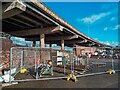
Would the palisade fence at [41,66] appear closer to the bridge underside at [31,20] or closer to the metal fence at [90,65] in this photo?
the metal fence at [90,65]

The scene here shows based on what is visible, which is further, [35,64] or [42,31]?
[42,31]

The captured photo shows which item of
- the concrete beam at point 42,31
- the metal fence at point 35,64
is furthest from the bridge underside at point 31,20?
the metal fence at point 35,64

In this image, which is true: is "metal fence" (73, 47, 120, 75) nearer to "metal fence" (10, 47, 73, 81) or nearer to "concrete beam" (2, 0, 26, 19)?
"metal fence" (10, 47, 73, 81)

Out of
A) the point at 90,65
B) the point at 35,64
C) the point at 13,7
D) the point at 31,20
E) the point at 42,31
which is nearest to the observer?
the point at 13,7

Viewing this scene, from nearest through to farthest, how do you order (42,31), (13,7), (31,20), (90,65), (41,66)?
(13,7) < (41,66) < (31,20) < (42,31) < (90,65)

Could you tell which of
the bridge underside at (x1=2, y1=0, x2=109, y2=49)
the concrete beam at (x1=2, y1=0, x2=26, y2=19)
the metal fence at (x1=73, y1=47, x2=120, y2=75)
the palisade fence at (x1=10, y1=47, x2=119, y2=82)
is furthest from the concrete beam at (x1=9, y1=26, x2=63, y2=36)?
the concrete beam at (x1=2, y1=0, x2=26, y2=19)

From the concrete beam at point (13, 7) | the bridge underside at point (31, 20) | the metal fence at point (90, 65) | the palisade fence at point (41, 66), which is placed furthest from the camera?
the metal fence at point (90, 65)

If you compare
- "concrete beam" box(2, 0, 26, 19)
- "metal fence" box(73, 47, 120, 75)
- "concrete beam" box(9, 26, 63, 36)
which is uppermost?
"concrete beam" box(2, 0, 26, 19)

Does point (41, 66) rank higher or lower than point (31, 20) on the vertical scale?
lower

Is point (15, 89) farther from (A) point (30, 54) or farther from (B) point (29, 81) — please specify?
(A) point (30, 54)

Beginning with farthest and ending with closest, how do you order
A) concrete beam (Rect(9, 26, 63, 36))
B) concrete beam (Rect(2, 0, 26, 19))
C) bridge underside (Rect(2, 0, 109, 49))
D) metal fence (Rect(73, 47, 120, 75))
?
concrete beam (Rect(9, 26, 63, 36)), metal fence (Rect(73, 47, 120, 75)), bridge underside (Rect(2, 0, 109, 49)), concrete beam (Rect(2, 0, 26, 19))

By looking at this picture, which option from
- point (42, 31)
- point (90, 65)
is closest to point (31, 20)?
point (42, 31)

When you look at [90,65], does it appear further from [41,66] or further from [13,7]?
[13,7]

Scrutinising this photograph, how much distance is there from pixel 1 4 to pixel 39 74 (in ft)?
18.3
